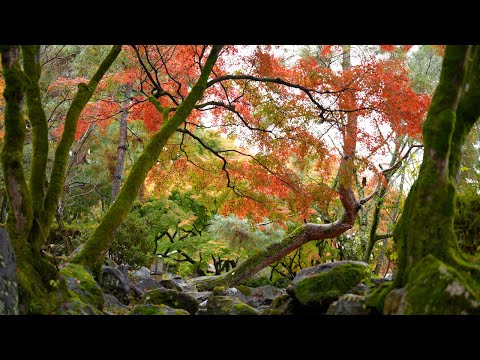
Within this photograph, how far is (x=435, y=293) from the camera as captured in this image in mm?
3332

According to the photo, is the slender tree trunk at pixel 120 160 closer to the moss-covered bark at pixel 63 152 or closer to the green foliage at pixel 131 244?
the green foliage at pixel 131 244

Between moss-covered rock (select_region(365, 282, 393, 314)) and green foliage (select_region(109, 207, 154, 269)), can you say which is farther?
green foliage (select_region(109, 207, 154, 269))

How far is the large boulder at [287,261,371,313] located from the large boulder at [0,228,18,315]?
9.96 ft

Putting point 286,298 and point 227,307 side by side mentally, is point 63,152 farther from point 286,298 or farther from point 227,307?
point 286,298

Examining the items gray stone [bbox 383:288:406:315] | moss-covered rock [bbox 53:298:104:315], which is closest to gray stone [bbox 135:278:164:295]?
moss-covered rock [bbox 53:298:104:315]

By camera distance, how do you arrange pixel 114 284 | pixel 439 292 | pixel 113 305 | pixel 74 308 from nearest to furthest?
pixel 439 292 < pixel 74 308 < pixel 113 305 < pixel 114 284

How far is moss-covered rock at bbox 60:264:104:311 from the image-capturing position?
502 centimetres

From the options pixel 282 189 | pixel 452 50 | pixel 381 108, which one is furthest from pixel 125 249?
pixel 452 50

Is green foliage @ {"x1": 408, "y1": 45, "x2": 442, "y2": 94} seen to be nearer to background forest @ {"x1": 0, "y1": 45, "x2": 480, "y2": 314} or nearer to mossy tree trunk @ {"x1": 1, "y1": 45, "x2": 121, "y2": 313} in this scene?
background forest @ {"x1": 0, "y1": 45, "x2": 480, "y2": 314}

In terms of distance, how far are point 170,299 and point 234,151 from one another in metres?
5.03

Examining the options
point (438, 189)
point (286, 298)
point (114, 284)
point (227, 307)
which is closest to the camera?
point (438, 189)

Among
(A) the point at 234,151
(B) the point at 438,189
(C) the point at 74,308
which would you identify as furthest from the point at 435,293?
(A) the point at 234,151

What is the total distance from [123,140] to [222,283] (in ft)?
13.9
